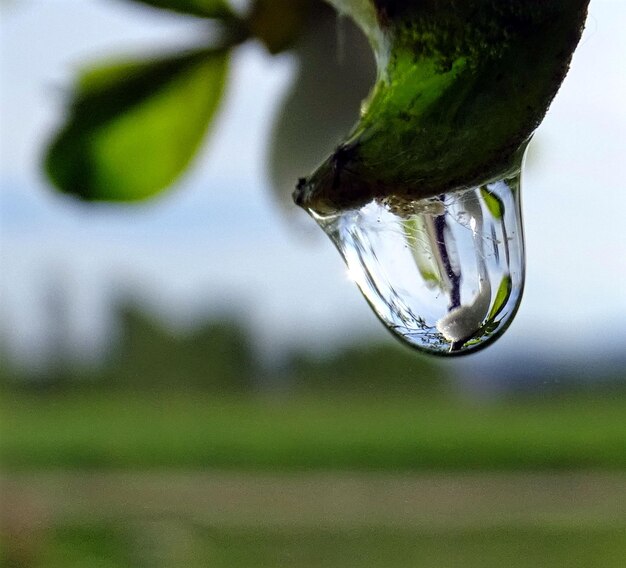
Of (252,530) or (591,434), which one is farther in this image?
(252,530)

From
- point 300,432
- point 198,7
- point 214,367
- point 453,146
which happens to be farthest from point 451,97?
point 300,432

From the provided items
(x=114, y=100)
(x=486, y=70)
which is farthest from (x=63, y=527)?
(x=486, y=70)

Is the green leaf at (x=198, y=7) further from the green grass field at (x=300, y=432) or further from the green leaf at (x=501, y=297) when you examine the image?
the green grass field at (x=300, y=432)

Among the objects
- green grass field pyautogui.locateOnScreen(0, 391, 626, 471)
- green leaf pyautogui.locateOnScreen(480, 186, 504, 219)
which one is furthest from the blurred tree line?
green leaf pyautogui.locateOnScreen(480, 186, 504, 219)

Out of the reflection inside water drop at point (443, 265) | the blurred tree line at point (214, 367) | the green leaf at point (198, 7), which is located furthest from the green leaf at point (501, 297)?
the blurred tree line at point (214, 367)

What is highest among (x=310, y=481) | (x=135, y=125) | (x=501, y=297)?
(x=310, y=481)

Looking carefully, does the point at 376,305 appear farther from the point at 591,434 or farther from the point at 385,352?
the point at 591,434

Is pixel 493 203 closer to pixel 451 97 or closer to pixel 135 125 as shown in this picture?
pixel 451 97
